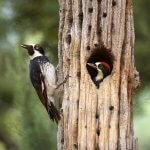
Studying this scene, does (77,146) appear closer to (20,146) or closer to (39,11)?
(20,146)

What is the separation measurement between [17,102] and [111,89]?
10.3 ft

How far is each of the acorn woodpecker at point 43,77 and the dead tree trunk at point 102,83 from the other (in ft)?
1.46

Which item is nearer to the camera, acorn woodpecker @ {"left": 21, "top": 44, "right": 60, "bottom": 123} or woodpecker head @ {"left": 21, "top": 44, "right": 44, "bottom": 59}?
acorn woodpecker @ {"left": 21, "top": 44, "right": 60, "bottom": 123}

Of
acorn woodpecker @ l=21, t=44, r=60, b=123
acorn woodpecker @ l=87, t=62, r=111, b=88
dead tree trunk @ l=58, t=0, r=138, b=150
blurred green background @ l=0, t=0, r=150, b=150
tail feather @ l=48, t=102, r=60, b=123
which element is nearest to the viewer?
dead tree trunk @ l=58, t=0, r=138, b=150

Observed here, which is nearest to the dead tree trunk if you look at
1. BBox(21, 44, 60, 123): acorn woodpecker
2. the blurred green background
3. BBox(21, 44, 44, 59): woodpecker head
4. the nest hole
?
the nest hole

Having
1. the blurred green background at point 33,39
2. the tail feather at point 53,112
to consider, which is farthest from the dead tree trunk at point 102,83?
the blurred green background at point 33,39

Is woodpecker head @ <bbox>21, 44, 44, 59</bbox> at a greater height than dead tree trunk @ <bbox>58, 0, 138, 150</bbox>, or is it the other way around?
woodpecker head @ <bbox>21, 44, 44, 59</bbox>

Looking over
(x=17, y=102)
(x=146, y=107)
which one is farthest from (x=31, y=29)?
(x=17, y=102)

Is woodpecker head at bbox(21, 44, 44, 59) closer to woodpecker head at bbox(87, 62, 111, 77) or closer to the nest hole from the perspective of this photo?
the nest hole

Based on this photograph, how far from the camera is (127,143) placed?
10.6 meters

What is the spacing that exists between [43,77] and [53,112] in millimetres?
699

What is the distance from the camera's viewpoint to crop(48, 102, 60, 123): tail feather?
35.8 feet

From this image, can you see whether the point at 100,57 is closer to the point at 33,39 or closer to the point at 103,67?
the point at 103,67

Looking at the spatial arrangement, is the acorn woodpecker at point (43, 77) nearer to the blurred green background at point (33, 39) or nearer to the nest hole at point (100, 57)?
the nest hole at point (100, 57)
